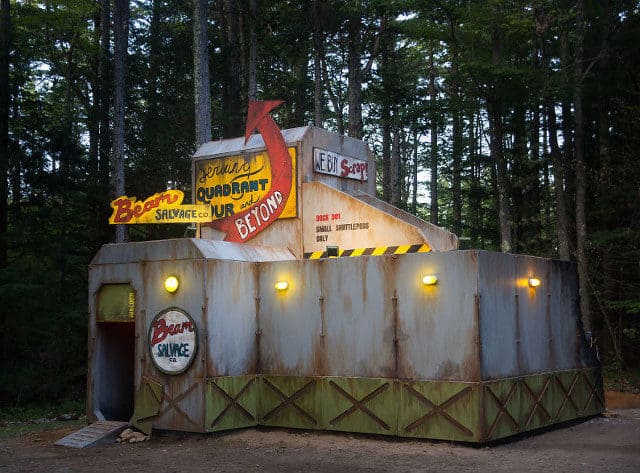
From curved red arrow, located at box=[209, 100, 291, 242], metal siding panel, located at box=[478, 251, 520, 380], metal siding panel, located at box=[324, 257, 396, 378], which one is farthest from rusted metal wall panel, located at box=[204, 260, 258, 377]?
metal siding panel, located at box=[478, 251, 520, 380]

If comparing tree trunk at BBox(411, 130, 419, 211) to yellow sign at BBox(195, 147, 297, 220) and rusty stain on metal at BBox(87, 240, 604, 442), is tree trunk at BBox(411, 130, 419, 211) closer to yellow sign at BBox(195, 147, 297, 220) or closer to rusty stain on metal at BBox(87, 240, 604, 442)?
yellow sign at BBox(195, 147, 297, 220)

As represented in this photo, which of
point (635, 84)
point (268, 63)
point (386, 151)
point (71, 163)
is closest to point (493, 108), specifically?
point (635, 84)

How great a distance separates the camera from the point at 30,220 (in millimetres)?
22156

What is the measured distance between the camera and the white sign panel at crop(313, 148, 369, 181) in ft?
47.4

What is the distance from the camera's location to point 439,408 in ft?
35.3

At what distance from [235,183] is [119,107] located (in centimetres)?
1157

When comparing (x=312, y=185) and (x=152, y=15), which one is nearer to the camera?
A: (x=312, y=185)

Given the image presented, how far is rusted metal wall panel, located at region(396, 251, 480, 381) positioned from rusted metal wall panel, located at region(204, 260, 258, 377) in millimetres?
2664

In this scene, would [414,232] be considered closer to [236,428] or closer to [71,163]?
[236,428]

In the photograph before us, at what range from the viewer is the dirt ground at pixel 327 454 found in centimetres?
951

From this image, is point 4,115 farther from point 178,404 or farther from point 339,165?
point 178,404

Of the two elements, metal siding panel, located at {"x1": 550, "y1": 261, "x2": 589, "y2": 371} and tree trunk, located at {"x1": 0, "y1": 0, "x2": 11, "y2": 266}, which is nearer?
metal siding panel, located at {"x1": 550, "y1": 261, "x2": 589, "y2": 371}

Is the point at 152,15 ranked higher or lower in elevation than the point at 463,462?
higher

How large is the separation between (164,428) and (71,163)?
48.1 ft
